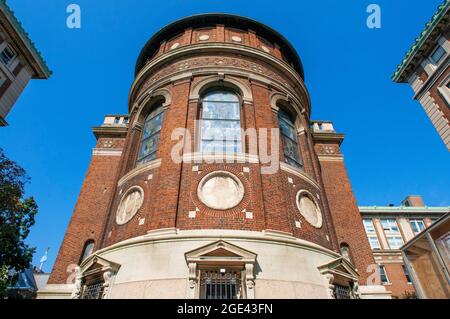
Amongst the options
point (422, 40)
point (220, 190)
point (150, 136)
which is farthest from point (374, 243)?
point (150, 136)

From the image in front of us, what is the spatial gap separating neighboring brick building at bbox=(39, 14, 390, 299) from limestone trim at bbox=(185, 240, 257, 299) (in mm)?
33

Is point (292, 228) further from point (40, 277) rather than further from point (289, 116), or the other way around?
point (40, 277)

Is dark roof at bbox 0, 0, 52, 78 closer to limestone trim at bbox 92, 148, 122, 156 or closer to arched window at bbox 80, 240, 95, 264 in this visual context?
limestone trim at bbox 92, 148, 122, 156

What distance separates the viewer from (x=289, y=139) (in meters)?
15.0

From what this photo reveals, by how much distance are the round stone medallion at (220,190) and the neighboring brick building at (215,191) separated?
44mm

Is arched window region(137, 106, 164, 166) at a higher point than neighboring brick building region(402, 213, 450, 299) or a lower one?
higher

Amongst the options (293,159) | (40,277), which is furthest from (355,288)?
(40,277)

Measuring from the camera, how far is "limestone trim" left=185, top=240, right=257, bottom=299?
857 cm

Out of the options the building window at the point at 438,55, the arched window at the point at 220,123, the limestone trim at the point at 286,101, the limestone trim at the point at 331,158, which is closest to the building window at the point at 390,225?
the limestone trim at the point at 331,158

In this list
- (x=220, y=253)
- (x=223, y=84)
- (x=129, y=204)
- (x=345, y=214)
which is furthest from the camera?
(x=345, y=214)

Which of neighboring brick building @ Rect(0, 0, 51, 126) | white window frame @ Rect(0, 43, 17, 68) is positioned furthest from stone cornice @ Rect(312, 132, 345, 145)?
white window frame @ Rect(0, 43, 17, 68)

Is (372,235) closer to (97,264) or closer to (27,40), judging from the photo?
(97,264)

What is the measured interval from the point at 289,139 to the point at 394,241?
3291 cm
